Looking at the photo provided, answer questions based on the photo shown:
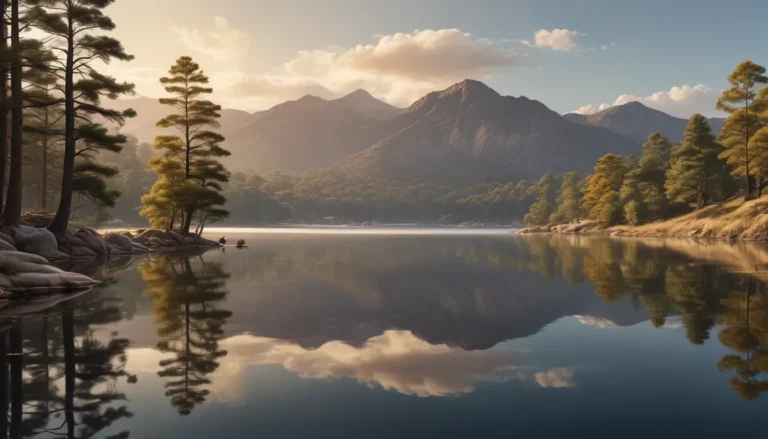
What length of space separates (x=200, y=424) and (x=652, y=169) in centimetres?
8716

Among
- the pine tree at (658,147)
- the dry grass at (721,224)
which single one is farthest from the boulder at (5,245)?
the pine tree at (658,147)

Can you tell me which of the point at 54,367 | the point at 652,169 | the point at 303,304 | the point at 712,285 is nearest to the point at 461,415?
the point at 54,367

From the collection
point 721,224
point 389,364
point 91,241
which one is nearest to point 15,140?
point 91,241

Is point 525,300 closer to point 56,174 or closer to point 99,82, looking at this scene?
point 99,82

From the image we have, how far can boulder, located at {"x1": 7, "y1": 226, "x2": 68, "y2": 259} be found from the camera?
1083 inches

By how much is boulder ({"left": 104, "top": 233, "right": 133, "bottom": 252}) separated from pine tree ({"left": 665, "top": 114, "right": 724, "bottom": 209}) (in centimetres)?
6967

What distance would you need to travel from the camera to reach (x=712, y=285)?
62.6ft

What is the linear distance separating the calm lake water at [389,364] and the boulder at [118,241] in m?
22.1

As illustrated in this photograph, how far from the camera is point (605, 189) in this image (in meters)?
86.4

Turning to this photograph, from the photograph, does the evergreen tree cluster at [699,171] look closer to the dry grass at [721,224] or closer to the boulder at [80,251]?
the dry grass at [721,224]

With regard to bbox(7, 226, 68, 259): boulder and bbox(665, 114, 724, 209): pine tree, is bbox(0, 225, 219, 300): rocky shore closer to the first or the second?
bbox(7, 226, 68, 259): boulder

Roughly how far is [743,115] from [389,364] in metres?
72.1

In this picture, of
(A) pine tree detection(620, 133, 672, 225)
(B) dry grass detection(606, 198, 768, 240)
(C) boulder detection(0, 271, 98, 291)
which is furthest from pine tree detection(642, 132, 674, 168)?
(C) boulder detection(0, 271, 98, 291)

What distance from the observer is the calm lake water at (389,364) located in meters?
6.33
